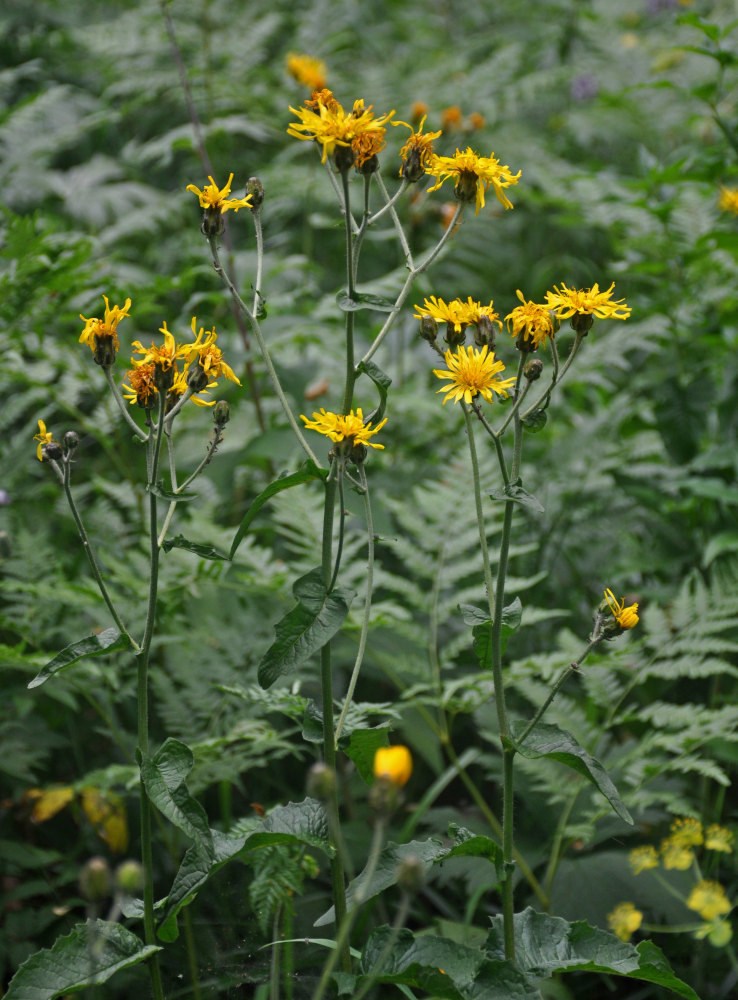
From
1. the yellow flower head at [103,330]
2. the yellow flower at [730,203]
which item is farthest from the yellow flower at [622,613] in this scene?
the yellow flower at [730,203]

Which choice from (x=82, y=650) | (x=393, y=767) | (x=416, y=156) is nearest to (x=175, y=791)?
(x=82, y=650)

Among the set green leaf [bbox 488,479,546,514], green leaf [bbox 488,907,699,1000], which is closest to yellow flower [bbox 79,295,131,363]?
green leaf [bbox 488,479,546,514]

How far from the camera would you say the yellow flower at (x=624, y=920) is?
55.6 inches

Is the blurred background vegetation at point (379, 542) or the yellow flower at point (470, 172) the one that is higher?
the yellow flower at point (470, 172)

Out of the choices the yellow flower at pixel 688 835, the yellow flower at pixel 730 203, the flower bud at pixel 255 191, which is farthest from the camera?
the yellow flower at pixel 730 203

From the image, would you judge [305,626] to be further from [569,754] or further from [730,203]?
[730,203]

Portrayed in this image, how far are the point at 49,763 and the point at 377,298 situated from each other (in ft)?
4.82

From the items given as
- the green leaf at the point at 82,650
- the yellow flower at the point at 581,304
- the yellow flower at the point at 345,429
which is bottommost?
the green leaf at the point at 82,650

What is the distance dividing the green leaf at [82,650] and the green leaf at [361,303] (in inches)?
18.6

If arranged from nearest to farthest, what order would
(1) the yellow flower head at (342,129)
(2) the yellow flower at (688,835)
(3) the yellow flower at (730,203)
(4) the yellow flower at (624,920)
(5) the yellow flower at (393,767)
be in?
(5) the yellow flower at (393,767) → (1) the yellow flower head at (342,129) → (4) the yellow flower at (624,920) → (2) the yellow flower at (688,835) → (3) the yellow flower at (730,203)

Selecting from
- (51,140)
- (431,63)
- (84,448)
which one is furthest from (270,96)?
(84,448)

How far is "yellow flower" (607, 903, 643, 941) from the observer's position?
1412 millimetres

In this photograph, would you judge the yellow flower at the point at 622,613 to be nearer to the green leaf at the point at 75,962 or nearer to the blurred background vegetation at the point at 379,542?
the blurred background vegetation at the point at 379,542

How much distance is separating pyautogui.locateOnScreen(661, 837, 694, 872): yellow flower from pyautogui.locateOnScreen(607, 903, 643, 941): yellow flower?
11 cm
